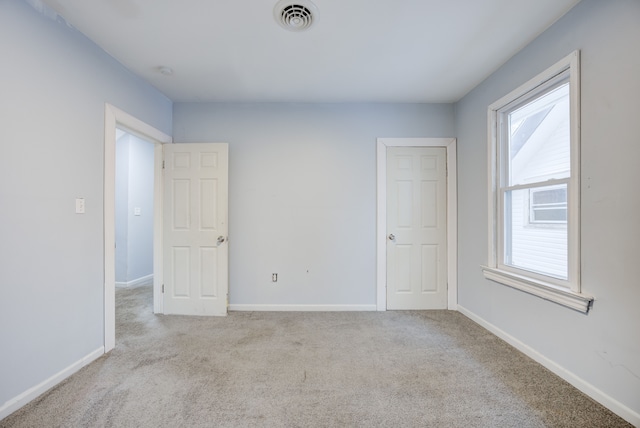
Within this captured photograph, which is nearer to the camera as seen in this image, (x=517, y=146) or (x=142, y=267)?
(x=517, y=146)

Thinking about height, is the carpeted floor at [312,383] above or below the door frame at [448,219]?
below

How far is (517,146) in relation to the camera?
243 cm

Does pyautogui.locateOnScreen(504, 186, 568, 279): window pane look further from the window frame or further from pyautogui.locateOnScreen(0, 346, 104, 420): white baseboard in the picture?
pyautogui.locateOnScreen(0, 346, 104, 420): white baseboard

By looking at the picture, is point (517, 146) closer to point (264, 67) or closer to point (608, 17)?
point (608, 17)

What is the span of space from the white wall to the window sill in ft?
4.12

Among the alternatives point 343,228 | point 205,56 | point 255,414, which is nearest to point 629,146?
point 343,228

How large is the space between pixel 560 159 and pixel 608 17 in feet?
2.72

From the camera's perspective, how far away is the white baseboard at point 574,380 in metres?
1.46

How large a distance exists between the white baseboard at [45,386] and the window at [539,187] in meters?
3.37

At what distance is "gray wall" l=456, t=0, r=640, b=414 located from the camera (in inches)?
57.1

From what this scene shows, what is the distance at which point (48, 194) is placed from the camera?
1.75 m

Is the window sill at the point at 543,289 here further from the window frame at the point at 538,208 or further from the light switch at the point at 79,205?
the light switch at the point at 79,205

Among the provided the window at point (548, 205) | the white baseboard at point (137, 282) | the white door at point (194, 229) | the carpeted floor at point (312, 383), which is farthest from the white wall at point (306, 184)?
the white baseboard at point (137, 282)

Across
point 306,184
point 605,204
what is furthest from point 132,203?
point 605,204
